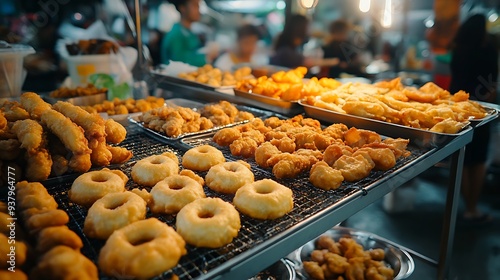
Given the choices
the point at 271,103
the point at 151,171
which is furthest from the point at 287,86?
the point at 151,171

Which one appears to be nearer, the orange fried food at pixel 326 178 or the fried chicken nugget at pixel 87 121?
the orange fried food at pixel 326 178

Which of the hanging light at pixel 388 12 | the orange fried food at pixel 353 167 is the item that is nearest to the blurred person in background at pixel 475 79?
the hanging light at pixel 388 12

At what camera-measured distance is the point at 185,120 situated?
2.91 metres

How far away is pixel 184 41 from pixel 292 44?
232 centimetres

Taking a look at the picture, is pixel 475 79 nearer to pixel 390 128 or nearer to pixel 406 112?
pixel 406 112

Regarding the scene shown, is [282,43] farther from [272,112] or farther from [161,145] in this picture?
[161,145]

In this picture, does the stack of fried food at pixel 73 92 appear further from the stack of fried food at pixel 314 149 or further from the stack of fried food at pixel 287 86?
the stack of fried food at pixel 314 149

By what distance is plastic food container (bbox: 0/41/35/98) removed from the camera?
2.92 metres

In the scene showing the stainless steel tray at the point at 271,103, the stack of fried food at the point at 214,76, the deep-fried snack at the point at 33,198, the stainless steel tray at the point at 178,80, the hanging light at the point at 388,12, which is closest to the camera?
the deep-fried snack at the point at 33,198

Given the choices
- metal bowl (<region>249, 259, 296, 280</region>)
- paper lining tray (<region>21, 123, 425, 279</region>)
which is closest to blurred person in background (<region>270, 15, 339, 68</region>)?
paper lining tray (<region>21, 123, 425, 279</region>)

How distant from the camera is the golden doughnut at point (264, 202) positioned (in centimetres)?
168

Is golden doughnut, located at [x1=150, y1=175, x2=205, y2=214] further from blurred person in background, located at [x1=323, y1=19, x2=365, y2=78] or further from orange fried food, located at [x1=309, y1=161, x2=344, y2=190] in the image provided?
blurred person in background, located at [x1=323, y1=19, x2=365, y2=78]

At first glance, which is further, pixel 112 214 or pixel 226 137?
pixel 226 137

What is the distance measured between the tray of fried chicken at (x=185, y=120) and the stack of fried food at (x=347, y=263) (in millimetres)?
1260
